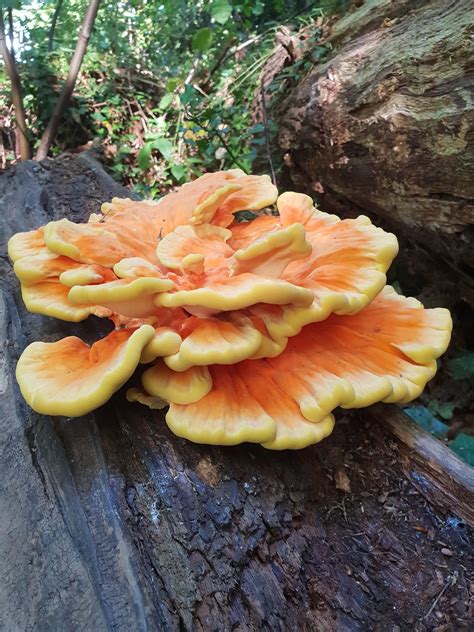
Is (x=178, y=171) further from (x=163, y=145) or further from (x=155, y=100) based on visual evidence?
(x=155, y=100)

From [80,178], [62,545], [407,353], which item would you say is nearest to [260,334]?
[407,353]

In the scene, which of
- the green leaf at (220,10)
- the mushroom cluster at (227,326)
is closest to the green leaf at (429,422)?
the mushroom cluster at (227,326)

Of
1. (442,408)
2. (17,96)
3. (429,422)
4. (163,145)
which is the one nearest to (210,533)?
(429,422)

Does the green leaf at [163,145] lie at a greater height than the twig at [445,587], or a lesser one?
greater

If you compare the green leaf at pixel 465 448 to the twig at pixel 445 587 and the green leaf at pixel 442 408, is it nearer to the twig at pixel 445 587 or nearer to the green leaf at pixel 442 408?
the green leaf at pixel 442 408

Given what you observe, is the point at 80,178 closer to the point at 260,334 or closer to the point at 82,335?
the point at 82,335

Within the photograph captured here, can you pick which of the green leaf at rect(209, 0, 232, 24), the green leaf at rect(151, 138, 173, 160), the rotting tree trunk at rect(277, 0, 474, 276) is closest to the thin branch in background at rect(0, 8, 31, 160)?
the green leaf at rect(151, 138, 173, 160)
